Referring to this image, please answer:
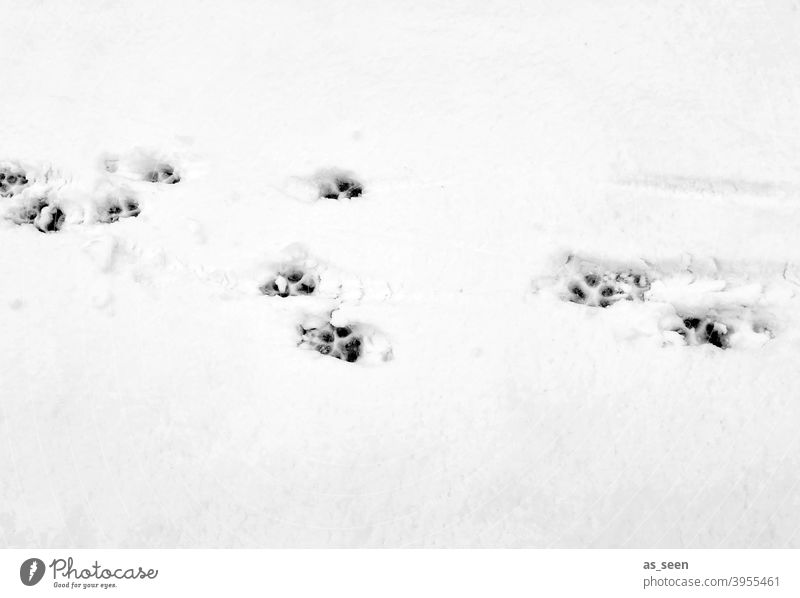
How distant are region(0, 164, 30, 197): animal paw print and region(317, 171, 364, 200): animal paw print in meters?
1.26

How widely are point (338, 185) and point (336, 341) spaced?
2.18ft

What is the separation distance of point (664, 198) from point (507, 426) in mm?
1124

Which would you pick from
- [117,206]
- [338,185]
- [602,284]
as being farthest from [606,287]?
[117,206]

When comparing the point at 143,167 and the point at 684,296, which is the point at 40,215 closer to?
the point at 143,167

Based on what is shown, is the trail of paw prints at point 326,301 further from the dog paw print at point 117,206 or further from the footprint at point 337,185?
the dog paw print at point 117,206

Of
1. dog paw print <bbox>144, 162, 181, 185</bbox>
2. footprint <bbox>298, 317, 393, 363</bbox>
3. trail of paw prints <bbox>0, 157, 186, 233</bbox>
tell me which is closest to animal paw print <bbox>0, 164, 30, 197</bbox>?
trail of paw prints <bbox>0, 157, 186, 233</bbox>

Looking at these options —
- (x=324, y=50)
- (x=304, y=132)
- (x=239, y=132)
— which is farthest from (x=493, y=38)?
(x=239, y=132)

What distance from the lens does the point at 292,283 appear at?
2.54 m

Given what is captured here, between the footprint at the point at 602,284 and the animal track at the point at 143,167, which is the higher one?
the animal track at the point at 143,167

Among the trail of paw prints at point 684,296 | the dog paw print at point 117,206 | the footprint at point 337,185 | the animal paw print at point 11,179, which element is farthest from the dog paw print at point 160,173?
the trail of paw prints at point 684,296

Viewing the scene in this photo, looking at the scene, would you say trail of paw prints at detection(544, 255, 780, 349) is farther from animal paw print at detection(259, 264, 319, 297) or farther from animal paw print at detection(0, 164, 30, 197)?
animal paw print at detection(0, 164, 30, 197)

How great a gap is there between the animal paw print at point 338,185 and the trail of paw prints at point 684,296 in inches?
35.3

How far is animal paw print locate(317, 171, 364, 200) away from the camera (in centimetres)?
265

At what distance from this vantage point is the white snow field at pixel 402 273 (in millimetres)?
2289
